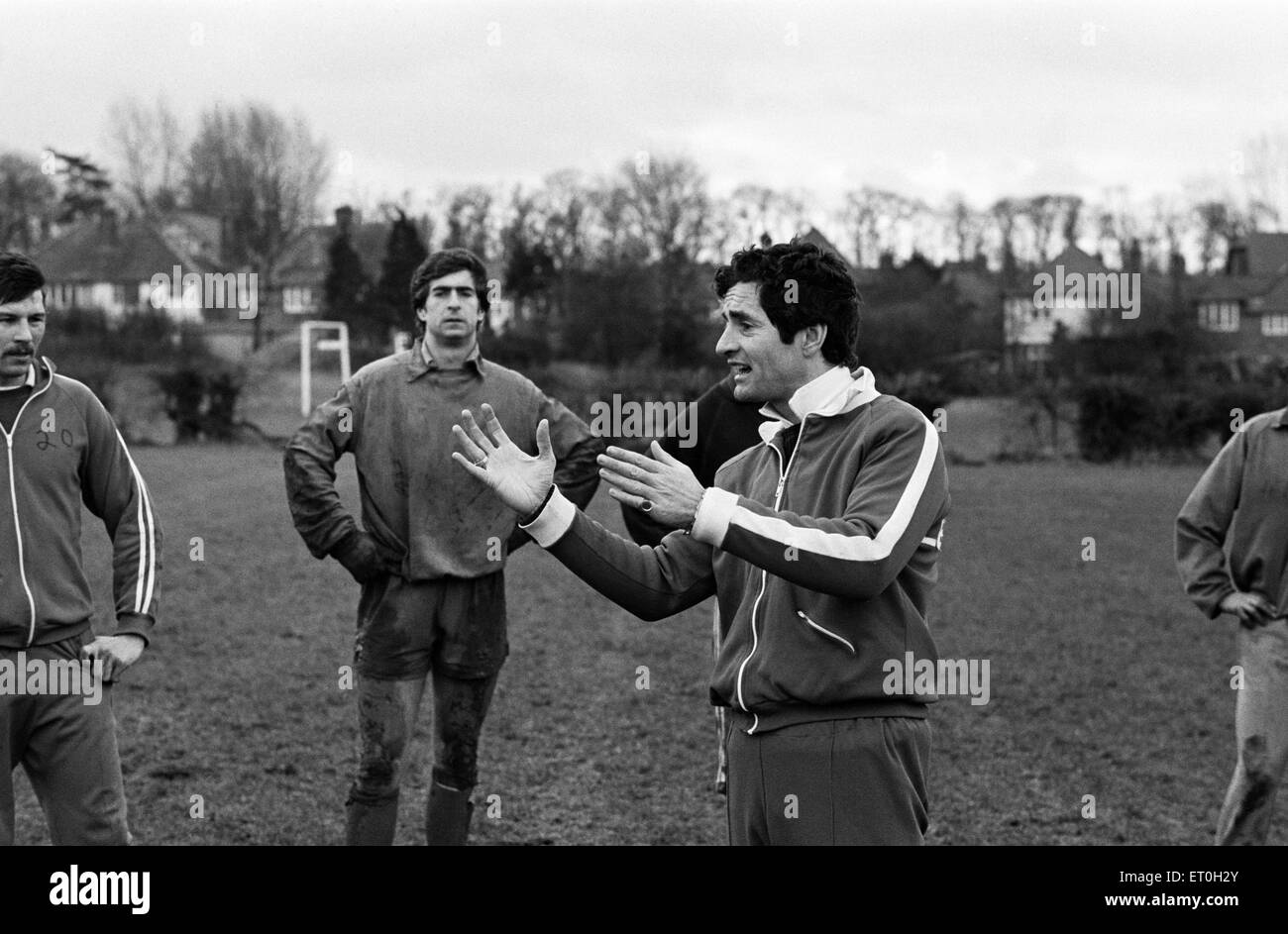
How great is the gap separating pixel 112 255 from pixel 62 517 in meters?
69.7

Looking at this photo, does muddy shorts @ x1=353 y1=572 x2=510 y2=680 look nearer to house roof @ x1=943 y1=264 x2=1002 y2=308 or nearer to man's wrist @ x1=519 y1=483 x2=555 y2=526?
man's wrist @ x1=519 y1=483 x2=555 y2=526

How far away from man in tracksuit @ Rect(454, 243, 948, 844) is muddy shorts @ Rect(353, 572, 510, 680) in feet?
6.01

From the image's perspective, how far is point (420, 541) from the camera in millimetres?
5613

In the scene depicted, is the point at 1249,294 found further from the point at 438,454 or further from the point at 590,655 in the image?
the point at 438,454

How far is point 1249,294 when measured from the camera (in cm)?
7481

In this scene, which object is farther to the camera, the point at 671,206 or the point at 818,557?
the point at 671,206

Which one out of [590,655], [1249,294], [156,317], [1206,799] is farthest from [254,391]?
[1249,294]

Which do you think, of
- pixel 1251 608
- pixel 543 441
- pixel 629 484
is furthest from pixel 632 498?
pixel 1251 608

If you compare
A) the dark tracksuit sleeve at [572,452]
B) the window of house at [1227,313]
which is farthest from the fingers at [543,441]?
the window of house at [1227,313]

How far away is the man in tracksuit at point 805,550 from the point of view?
135 inches

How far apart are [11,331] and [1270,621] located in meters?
4.65

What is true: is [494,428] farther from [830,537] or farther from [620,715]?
[620,715]

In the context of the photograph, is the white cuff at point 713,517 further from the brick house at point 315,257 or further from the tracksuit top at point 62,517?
the brick house at point 315,257

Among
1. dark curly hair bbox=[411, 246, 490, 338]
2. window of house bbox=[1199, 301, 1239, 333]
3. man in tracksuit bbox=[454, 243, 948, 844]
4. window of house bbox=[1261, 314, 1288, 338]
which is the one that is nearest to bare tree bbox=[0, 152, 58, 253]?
window of house bbox=[1199, 301, 1239, 333]
